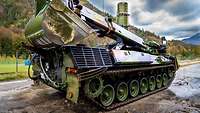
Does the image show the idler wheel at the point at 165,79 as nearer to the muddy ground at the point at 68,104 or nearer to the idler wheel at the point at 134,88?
the muddy ground at the point at 68,104

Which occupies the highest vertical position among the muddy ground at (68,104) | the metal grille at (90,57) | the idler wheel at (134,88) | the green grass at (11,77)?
the metal grille at (90,57)

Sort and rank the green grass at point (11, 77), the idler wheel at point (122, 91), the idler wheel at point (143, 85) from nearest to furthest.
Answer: the idler wheel at point (122, 91) < the idler wheel at point (143, 85) < the green grass at point (11, 77)

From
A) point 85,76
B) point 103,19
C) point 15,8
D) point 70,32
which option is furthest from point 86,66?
point 15,8

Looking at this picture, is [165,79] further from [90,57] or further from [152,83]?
[90,57]

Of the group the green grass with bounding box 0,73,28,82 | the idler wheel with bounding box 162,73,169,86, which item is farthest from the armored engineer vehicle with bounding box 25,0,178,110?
the green grass with bounding box 0,73,28,82

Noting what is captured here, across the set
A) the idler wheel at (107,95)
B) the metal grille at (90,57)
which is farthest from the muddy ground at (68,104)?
the metal grille at (90,57)

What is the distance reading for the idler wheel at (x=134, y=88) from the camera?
11.5m

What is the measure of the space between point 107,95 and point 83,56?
A: 6.57 ft

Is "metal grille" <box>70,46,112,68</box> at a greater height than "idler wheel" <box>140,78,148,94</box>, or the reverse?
"metal grille" <box>70,46,112,68</box>

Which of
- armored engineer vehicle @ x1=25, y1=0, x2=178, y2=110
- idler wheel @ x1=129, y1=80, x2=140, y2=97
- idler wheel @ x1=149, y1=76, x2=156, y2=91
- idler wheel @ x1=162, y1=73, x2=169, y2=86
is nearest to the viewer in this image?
armored engineer vehicle @ x1=25, y1=0, x2=178, y2=110

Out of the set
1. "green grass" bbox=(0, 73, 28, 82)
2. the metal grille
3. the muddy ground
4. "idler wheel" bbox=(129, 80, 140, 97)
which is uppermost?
the metal grille

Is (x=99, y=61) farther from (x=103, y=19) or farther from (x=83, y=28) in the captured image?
(x=103, y=19)

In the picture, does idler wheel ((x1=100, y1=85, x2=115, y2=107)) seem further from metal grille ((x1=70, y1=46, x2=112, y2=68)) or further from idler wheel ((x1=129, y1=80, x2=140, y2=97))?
idler wheel ((x1=129, y1=80, x2=140, y2=97))

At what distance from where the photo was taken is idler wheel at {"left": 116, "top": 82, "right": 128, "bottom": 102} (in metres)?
10.6
